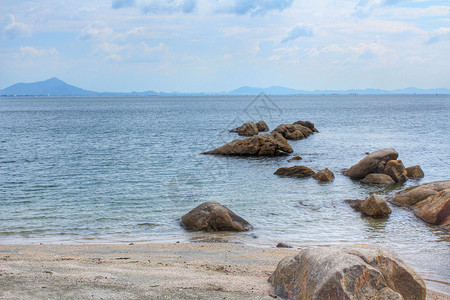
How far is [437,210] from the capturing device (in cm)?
1516

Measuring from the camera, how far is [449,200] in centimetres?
1500

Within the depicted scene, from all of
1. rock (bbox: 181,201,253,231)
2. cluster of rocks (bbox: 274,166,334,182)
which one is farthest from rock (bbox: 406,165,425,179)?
rock (bbox: 181,201,253,231)

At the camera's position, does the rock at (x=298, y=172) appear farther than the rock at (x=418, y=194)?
Yes

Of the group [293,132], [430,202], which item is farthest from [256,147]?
[430,202]

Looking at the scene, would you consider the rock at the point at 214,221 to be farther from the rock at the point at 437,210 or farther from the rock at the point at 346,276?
the rock at the point at 437,210

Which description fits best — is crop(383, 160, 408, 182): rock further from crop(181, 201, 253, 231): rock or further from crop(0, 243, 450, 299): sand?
crop(0, 243, 450, 299): sand

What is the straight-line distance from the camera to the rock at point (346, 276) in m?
6.38

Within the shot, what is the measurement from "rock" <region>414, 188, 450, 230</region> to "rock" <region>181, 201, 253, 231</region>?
6.98 m

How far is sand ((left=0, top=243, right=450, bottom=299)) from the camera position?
723cm

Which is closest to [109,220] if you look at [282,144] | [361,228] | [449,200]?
[361,228]

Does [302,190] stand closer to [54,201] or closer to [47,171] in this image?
[54,201]

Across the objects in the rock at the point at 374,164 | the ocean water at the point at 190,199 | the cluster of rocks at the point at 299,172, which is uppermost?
the rock at the point at 374,164

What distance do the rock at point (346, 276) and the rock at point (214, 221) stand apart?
634cm

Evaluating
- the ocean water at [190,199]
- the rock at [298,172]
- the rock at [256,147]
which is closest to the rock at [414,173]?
the ocean water at [190,199]
